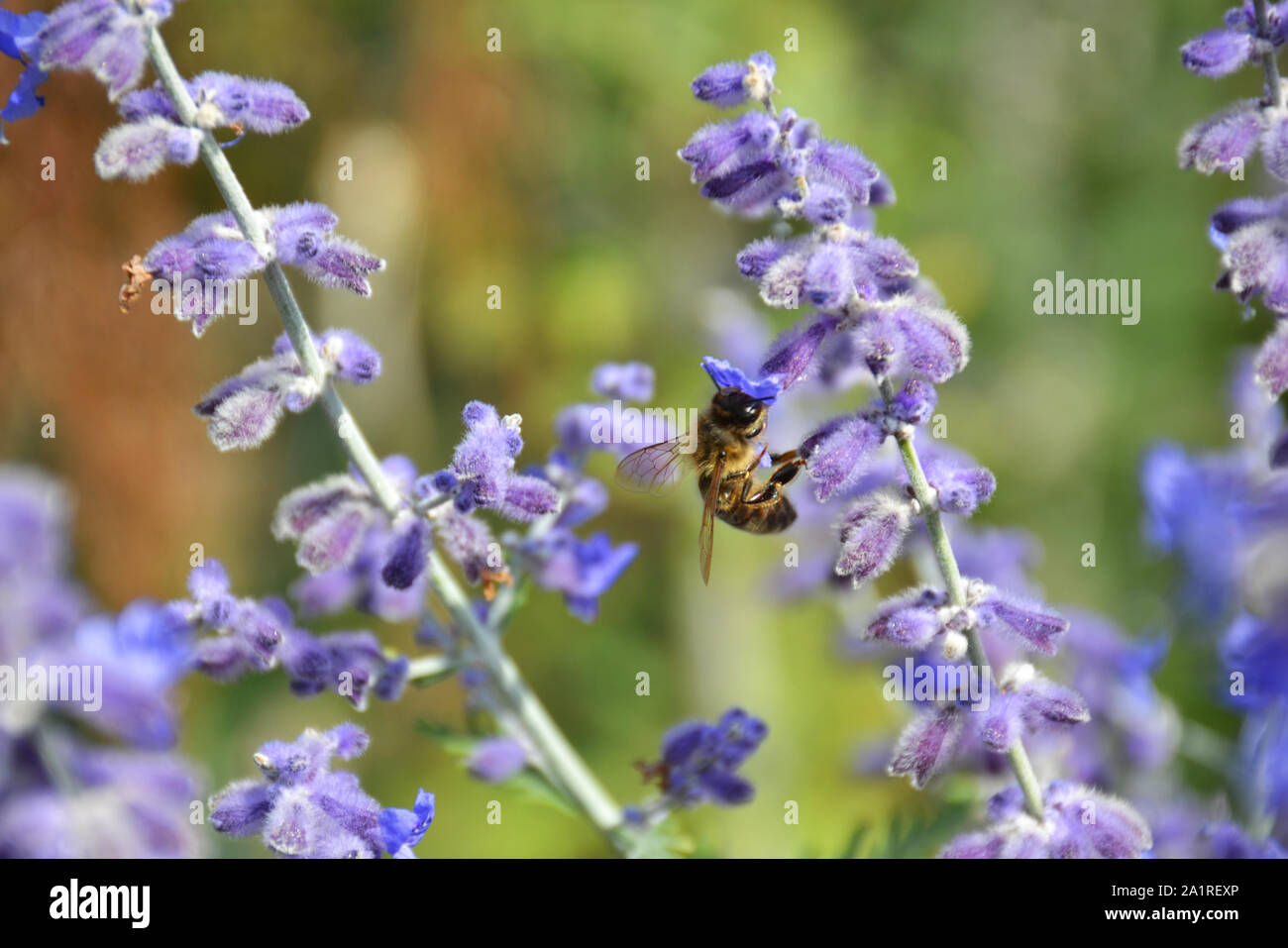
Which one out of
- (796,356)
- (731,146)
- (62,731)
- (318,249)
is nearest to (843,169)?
(731,146)

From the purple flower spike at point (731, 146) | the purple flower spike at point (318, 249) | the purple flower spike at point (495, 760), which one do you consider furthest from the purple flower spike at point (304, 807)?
the purple flower spike at point (731, 146)

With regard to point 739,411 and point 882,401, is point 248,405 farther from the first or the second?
point 739,411

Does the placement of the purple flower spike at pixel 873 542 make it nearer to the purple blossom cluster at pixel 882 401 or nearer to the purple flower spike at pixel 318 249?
the purple blossom cluster at pixel 882 401

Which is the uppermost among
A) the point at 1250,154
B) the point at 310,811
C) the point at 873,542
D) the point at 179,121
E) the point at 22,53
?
the point at 22,53

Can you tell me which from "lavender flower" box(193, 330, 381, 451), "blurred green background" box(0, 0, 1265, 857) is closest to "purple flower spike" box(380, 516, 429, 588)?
"lavender flower" box(193, 330, 381, 451)

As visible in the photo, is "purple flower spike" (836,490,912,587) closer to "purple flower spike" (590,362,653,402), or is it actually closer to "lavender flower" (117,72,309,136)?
"purple flower spike" (590,362,653,402)
